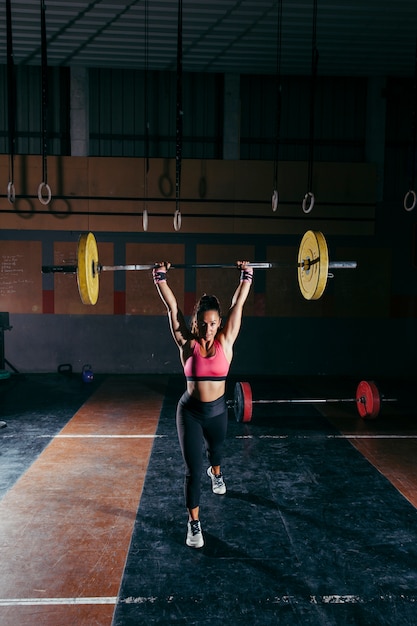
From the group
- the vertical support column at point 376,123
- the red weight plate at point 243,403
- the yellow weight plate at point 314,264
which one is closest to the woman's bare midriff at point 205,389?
the yellow weight plate at point 314,264

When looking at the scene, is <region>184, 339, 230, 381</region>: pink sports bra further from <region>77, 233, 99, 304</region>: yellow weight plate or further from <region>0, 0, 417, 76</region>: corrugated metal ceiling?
<region>0, 0, 417, 76</region>: corrugated metal ceiling

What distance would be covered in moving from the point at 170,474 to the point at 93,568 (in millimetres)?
1336

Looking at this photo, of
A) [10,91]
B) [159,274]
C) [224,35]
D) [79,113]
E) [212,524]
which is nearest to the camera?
[212,524]

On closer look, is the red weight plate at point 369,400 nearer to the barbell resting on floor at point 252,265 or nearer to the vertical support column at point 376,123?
the barbell resting on floor at point 252,265

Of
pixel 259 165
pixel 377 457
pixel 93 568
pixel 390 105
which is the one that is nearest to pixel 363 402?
pixel 377 457

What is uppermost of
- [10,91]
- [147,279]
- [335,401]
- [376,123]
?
[376,123]

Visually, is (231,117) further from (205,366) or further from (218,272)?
(205,366)

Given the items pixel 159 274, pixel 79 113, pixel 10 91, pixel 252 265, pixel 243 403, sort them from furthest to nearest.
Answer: pixel 79 113 < pixel 243 403 < pixel 10 91 < pixel 252 265 < pixel 159 274

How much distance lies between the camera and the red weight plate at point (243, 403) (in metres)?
5.02

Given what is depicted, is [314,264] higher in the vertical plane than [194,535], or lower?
higher

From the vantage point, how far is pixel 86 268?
3.61 metres

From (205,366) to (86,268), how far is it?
1359mm

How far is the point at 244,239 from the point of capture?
26.1 ft

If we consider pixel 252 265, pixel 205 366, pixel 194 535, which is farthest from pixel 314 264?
pixel 194 535
